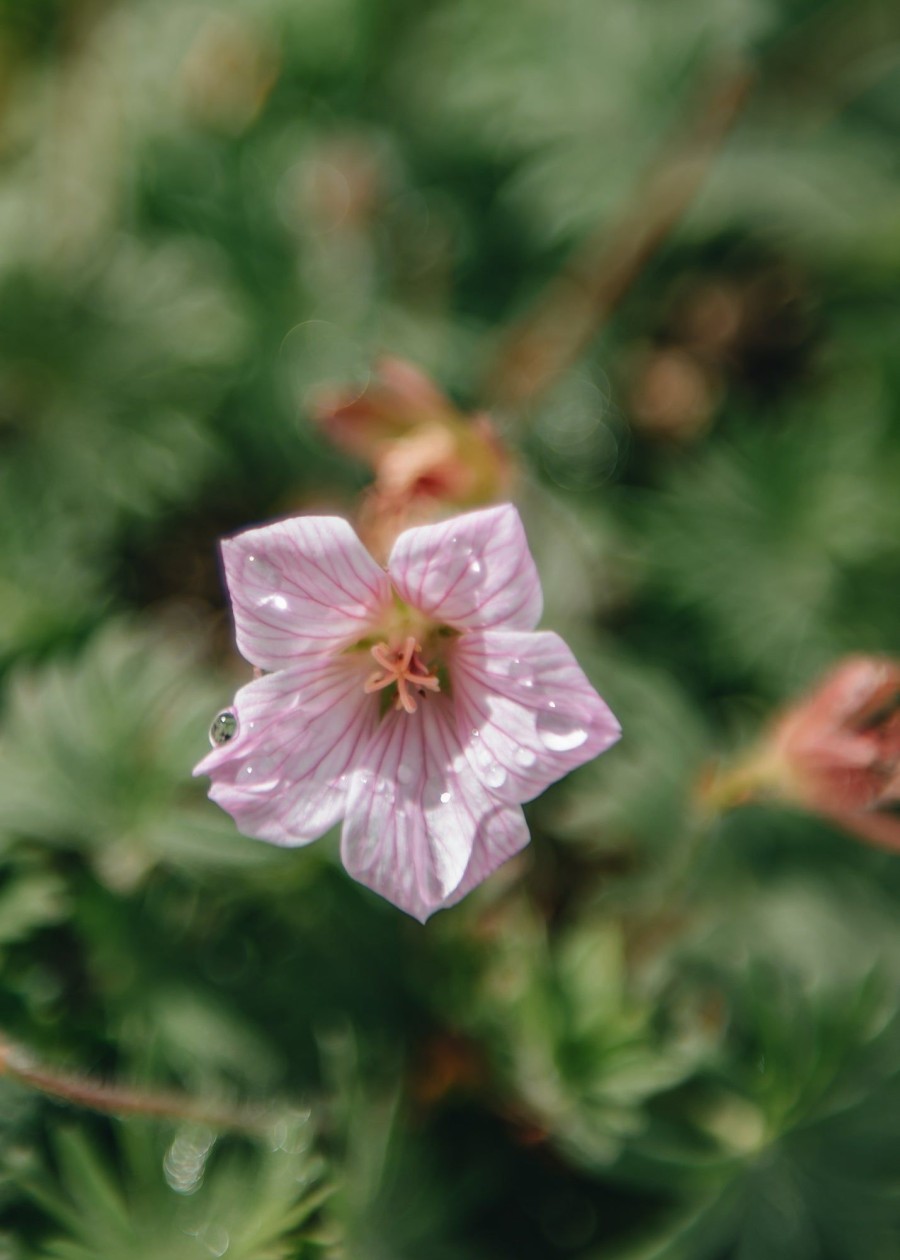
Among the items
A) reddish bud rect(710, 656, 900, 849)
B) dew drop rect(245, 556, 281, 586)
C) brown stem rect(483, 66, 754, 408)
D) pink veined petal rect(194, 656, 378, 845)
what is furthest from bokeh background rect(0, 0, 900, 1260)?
dew drop rect(245, 556, 281, 586)

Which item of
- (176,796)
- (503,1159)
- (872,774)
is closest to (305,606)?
(176,796)

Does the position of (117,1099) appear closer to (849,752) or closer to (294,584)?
(294,584)

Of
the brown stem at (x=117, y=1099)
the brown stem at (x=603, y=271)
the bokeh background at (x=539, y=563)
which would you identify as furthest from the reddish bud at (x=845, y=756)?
the brown stem at (x=603, y=271)

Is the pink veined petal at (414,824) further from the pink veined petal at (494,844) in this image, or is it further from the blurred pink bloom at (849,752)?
the blurred pink bloom at (849,752)

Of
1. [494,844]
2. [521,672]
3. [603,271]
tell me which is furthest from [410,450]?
[603,271]

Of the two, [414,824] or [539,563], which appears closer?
[414,824]

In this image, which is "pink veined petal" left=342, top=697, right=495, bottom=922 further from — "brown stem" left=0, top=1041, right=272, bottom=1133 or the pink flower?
"brown stem" left=0, top=1041, right=272, bottom=1133
